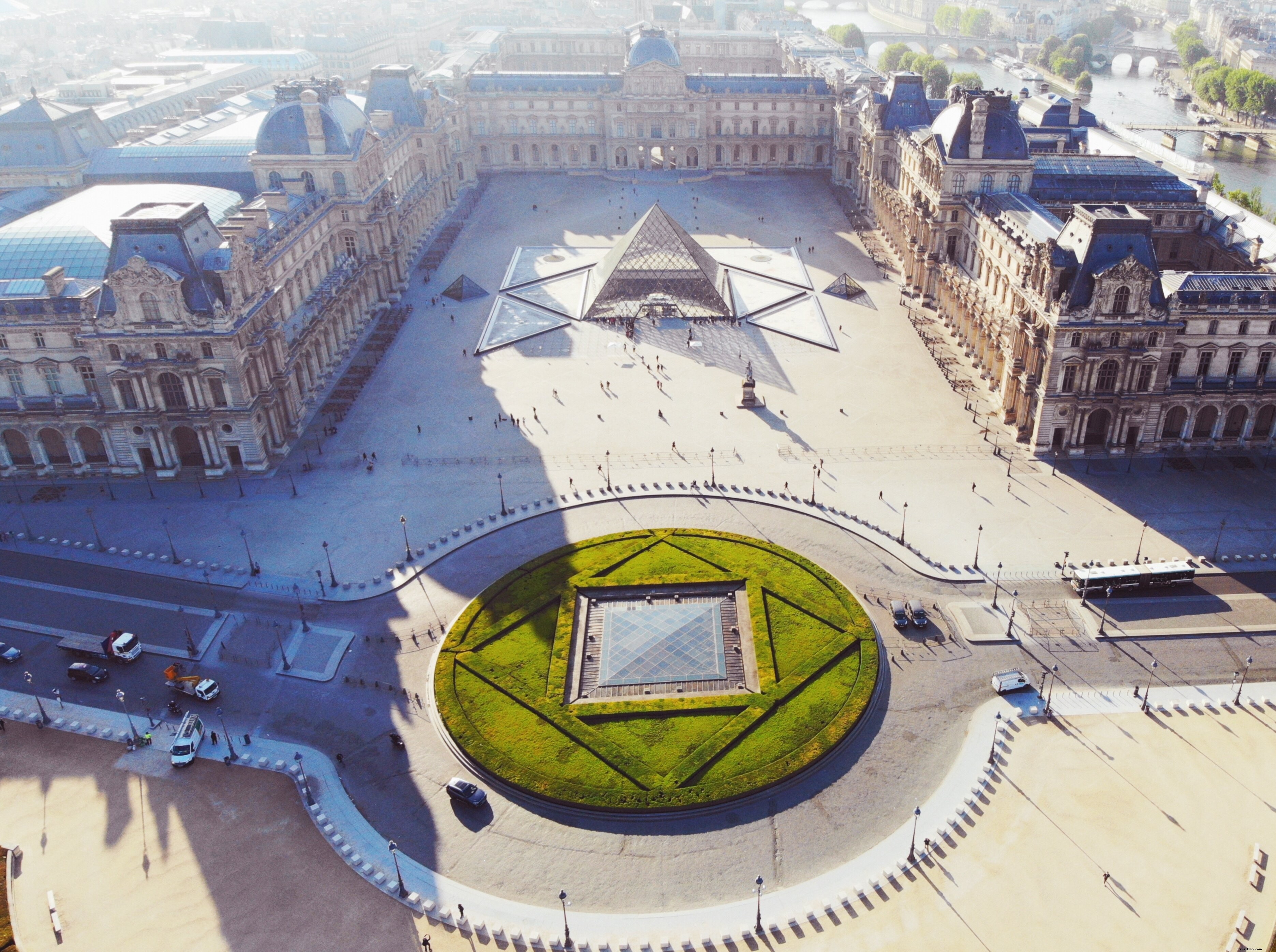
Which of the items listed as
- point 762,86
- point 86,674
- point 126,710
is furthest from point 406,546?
point 762,86

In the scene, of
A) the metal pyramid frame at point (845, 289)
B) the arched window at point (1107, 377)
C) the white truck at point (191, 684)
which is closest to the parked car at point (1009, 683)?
the arched window at point (1107, 377)

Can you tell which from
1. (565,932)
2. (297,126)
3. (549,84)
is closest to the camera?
(565,932)

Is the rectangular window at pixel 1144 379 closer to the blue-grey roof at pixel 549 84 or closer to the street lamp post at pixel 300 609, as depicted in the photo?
the street lamp post at pixel 300 609

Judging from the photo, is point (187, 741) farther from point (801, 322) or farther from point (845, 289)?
point (845, 289)

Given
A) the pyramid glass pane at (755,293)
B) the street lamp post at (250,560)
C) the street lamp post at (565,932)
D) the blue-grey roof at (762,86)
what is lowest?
the street lamp post at (565,932)

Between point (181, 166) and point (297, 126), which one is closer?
point (297, 126)

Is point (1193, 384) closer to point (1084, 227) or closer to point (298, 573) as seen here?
point (1084, 227)
